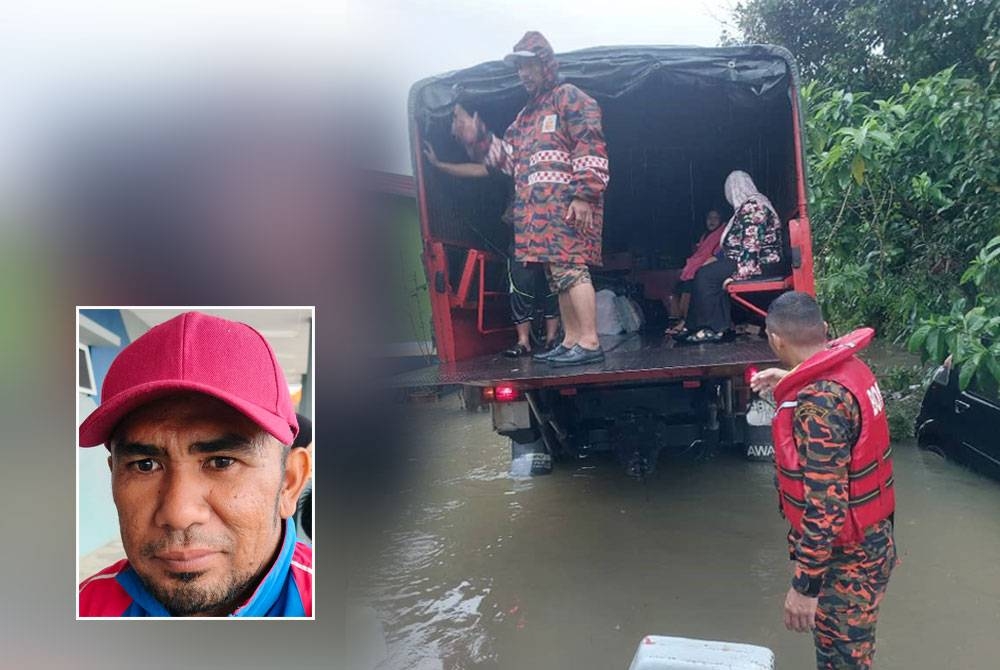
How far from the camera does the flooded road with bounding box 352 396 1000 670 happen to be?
83.8 inches

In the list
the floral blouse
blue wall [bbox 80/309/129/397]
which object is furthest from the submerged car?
blue wall [bbox 80/309/129/397]

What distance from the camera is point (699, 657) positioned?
58.2 inches

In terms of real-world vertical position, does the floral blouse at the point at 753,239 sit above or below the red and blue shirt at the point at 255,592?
above

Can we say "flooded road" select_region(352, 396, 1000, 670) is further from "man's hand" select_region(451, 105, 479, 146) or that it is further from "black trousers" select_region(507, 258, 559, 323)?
"man's hand" select_region(451, 105, 479, 146)

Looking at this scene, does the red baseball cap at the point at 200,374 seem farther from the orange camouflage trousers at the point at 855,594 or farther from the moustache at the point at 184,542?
the orange camouflage trousers at the point at 855,594

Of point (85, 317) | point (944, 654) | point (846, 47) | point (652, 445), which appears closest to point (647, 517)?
point (652, 445)

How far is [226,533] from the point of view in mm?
1594

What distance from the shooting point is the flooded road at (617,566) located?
→ 2129mm

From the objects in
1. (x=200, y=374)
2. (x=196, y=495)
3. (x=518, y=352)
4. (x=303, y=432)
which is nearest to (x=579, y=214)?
(x=518, y=352)

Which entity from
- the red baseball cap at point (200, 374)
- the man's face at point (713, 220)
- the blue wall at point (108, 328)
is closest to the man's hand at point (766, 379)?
the red baseball cap at point (200, 374)

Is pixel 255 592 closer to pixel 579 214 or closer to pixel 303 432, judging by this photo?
pixel 303 432

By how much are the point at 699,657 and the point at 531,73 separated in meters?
1.97

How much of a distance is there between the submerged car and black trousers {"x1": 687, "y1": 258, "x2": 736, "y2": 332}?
88 centimetres

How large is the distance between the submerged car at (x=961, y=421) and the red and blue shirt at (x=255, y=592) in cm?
227
